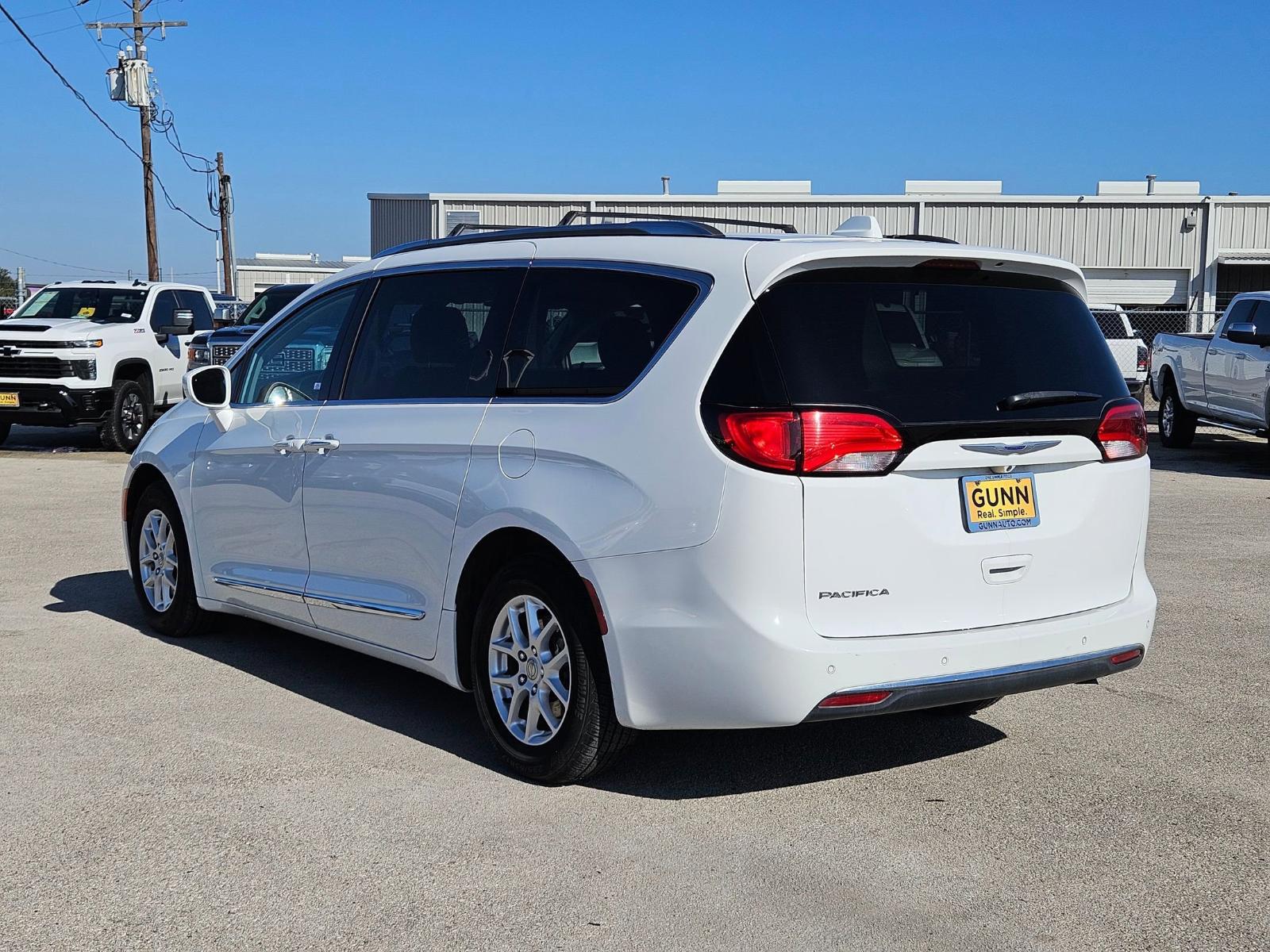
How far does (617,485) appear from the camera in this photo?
4.41 m

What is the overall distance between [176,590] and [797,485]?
159 inches

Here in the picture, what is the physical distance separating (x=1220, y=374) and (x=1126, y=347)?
4.79 m

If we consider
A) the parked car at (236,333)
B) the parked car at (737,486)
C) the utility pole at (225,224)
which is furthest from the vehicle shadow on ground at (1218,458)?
the utility pole at (225,224)

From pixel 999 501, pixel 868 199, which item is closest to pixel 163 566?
pixel 999 501

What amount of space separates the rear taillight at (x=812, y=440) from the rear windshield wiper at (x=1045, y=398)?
49 centimetres

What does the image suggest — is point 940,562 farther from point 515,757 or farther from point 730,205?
point 730,205

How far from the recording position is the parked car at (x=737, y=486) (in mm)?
4152

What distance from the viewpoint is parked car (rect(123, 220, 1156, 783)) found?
415cm

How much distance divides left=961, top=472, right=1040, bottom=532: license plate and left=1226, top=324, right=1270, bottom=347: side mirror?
11690 mm

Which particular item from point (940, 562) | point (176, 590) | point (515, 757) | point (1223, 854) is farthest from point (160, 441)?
point (1223, 854)

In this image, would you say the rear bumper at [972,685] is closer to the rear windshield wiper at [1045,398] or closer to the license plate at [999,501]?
the license plate at [999,501]

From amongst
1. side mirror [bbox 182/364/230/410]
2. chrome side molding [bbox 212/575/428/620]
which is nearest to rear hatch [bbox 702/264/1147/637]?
chrome side molding [bbox 212/575/428/620]

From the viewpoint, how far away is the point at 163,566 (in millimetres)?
7121

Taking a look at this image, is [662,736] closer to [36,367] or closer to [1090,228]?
[36,367]
